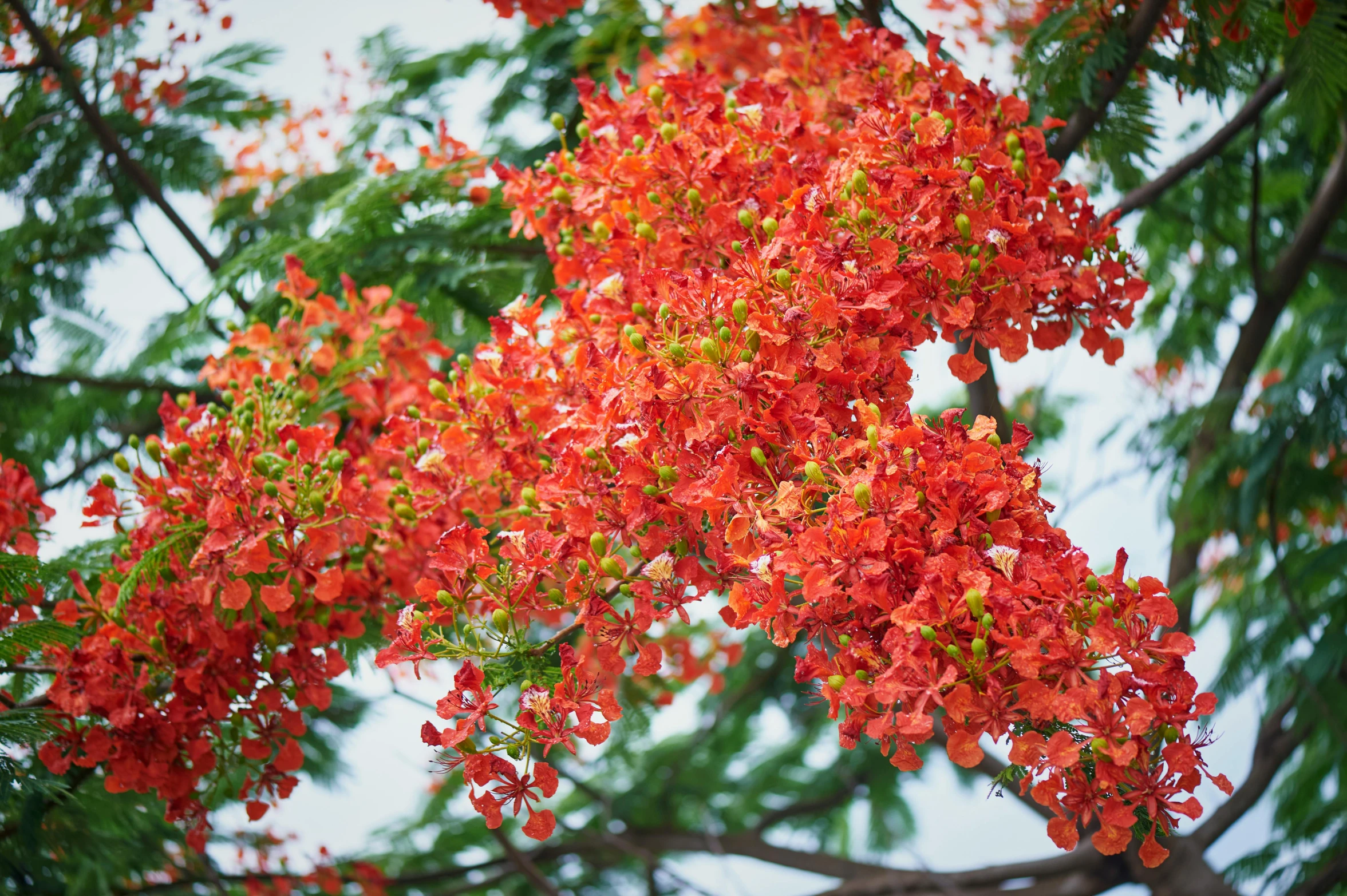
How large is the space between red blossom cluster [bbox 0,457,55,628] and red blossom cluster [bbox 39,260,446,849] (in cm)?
8

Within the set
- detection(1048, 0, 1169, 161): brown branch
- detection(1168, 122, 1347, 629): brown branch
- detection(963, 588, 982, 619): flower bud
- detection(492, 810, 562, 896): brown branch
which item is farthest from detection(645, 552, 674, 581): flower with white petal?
detection(1168, 122, 1347, 629): brown branch

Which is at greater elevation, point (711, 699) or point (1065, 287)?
point (711, 699)

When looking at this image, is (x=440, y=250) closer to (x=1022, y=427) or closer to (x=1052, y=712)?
(x=1022, y=427)

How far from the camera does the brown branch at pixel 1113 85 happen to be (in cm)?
189

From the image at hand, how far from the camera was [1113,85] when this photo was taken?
2016mm

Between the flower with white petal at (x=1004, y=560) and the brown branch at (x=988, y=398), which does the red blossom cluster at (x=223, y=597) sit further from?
the brown branch at (x=988, y=398)

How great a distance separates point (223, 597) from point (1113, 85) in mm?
1884

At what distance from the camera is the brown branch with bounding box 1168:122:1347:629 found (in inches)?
121

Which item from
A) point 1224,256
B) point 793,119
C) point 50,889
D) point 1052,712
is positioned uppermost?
point 1224,256

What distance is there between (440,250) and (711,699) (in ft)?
9.11

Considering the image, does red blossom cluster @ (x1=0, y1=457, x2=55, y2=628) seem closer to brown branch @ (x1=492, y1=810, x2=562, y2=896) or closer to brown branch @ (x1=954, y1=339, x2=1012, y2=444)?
brown branch @ (x1=492, y1=810, x2=562, y2=896)

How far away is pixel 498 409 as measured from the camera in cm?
155

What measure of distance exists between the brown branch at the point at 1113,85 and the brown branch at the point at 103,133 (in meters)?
2.12

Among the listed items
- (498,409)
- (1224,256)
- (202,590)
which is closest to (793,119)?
(498,409)
